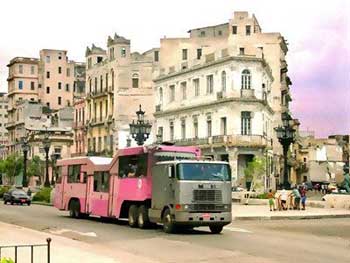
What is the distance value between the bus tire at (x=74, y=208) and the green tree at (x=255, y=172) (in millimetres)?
32795

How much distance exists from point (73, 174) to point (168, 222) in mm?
11058

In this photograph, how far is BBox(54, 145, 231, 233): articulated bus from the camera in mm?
25172

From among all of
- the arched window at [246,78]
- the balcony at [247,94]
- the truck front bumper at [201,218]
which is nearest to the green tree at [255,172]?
the balcony at [247,94]

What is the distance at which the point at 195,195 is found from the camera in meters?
25.2

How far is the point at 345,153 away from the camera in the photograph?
5290 inches

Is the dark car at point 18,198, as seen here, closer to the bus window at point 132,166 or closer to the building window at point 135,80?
the bus window at point 132,166

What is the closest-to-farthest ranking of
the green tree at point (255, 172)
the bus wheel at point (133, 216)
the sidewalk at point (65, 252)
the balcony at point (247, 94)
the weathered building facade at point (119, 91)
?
the sidewalk at point (65, 252) < the bus wheel at point (133, 216) < the green tree at point (255, 172) < the balcony at point (247, 94) < the weathered building facade at point (119, 91)

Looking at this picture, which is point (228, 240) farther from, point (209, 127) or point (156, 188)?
point (209, 127)

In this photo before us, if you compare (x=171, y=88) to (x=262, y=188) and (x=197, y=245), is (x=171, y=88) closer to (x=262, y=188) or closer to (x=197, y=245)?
(x=262, y=188)

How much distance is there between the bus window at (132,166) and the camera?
28.3m

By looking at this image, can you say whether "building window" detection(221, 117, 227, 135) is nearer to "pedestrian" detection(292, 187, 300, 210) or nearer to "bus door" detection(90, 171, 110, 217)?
"pedestrian" detection(292, 187, 300, 210)

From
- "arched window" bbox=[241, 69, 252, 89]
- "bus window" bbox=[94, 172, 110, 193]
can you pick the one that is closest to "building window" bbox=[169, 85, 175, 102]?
"arched window" bbox=[241, 69, 252, 89]

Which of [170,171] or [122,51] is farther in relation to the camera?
[122,51]

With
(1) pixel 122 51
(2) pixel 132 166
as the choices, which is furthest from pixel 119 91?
(2) pixel 132 166
